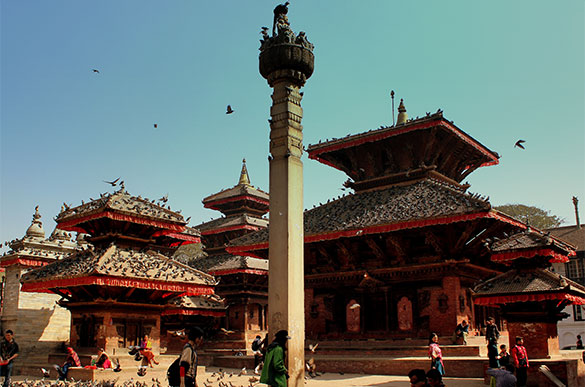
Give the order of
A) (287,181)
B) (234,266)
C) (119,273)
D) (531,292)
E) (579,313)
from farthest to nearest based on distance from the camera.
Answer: (579,313) → (234,266) → (119,273) → (531,292) → (287,181)

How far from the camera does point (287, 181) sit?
426 inches

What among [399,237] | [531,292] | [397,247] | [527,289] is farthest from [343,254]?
[531,292]

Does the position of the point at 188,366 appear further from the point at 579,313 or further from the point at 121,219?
the point at 579,313

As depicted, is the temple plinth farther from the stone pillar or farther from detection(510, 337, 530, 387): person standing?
the stone pillar

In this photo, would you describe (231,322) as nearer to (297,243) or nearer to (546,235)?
(546,235)

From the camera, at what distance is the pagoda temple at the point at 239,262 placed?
31.8 m

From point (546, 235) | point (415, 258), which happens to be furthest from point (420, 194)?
point (546, 235)

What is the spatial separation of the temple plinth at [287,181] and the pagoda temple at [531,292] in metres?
7.96

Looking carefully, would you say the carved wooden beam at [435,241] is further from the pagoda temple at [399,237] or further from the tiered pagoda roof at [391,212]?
the tiered pagoda roof at [391,212]

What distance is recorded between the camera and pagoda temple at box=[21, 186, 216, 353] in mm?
19438

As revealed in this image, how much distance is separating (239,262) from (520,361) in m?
20.3

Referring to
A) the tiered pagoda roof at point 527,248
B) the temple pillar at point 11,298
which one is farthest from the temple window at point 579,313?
the temple pillar at point 11,298

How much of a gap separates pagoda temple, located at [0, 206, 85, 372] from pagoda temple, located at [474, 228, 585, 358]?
64.0 ft

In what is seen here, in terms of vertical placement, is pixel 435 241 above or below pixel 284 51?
below
